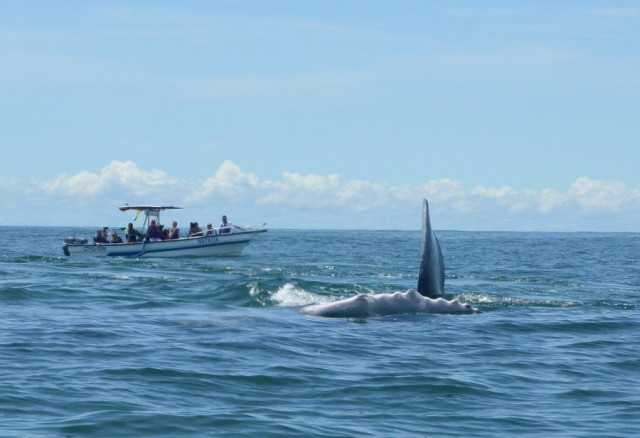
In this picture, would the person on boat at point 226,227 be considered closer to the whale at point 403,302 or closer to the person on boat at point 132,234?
the person on boat at point 132,234

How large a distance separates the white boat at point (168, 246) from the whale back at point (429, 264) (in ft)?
107

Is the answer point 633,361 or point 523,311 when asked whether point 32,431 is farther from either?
point 523,311

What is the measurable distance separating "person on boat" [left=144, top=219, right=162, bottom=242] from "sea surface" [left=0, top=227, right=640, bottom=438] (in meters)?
26.7

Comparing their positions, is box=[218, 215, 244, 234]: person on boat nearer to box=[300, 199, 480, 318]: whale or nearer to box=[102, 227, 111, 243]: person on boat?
box=[102, 227, 111, 243]: person on boat

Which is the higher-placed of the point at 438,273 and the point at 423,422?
the point at 438,273

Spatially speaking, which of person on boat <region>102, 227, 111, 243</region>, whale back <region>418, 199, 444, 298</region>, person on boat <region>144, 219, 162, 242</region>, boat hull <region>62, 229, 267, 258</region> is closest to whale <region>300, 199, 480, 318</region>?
whale back <region>418, 199, 444, 298</region>

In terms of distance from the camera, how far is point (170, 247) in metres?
52.2

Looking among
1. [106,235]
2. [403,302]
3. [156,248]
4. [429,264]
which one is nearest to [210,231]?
[156,248]

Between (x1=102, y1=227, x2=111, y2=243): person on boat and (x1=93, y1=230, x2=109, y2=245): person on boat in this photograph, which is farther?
(x1=102, y1=227, x2=111, y2=243): person on boat

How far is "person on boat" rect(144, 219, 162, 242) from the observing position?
52584mm

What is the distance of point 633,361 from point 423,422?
6.31 meters

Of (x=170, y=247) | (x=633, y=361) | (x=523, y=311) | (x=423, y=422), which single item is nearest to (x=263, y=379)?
(x=423, y=422)

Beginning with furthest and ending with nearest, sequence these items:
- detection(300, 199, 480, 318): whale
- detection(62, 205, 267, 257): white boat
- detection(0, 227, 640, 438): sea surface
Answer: detection(62, 205, 267, 257): white boat, detection(300, 199, 480, 318): whale, detection(0, 227, 640, 438): sea surface

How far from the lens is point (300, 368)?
14188 millimetres
